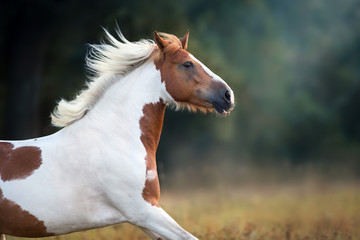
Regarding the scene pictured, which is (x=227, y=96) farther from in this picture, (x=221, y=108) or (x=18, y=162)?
(x=18, y=162)

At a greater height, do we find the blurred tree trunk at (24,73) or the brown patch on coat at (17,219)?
the blurred tree trunk at (24,73)

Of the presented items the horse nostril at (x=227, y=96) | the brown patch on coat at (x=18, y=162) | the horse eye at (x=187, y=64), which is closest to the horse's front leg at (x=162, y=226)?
the brown patch on coat at (x=18, y=162)

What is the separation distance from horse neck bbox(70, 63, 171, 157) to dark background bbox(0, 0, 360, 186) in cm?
376

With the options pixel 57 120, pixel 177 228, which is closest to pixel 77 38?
pixel 57 120

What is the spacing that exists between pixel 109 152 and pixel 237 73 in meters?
16.4

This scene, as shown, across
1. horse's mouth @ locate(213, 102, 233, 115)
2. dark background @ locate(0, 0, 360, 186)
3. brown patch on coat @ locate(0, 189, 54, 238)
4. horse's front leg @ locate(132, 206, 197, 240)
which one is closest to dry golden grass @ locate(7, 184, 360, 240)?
dark background @ locate(0, 0, 360, 186)

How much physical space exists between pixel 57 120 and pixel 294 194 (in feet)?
24.4

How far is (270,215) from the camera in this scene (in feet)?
26.8

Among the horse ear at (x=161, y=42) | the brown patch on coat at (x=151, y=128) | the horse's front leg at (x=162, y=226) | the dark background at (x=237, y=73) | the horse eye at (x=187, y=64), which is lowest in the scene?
the horse's front leg at (x=162, y=226)

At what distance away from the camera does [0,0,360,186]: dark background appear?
43.7 feet

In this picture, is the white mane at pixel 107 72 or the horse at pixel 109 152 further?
the white mane at pixel 107 72

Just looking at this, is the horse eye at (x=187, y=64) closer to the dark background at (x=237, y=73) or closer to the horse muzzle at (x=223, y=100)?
the horse muzzle at (x=223, y=100)

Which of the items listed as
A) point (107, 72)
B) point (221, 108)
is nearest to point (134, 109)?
point (107, 72)

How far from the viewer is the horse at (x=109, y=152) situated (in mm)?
4309
